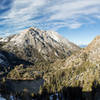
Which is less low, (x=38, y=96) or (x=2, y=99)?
(x=2, y=99)

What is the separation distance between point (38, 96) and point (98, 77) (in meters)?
69.1

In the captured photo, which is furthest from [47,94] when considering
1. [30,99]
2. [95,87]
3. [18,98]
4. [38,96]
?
[95,87]

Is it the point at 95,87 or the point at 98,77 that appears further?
the point at 98,77

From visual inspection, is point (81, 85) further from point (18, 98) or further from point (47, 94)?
point (18, 98)

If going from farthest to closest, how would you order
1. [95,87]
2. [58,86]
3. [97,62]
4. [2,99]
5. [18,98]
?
[97,62], [58,86], [95,87], [18,98], [2,99]

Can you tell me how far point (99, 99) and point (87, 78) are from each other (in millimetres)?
32906

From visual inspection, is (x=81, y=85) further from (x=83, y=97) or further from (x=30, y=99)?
(x=30, y=99)

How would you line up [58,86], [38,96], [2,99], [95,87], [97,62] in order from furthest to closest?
1. [97,62]
2. [58,86]
3. [95,87]
4. [38,96]
5. [2,99]

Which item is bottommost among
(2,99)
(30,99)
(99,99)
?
(99,99)

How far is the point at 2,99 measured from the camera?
9375 cm

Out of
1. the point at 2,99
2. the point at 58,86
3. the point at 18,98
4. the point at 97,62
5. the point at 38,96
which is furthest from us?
the point at 97,62

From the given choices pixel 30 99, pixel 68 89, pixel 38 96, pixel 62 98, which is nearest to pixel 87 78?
pixel 68 89

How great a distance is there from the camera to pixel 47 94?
118 metres

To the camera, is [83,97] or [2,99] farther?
[83,97]
